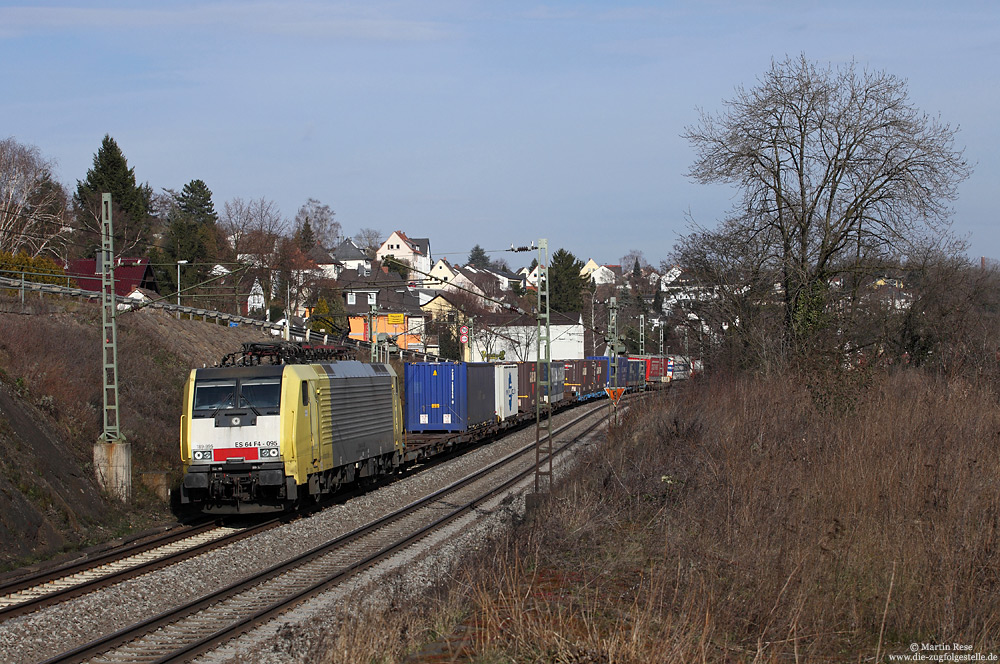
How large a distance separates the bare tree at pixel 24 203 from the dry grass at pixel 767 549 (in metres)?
45.4

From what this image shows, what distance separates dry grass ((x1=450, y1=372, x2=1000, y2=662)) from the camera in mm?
7062

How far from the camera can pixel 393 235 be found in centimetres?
15188

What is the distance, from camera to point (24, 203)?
51750 millimetres

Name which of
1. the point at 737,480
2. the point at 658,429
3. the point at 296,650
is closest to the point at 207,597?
the point at 296,650

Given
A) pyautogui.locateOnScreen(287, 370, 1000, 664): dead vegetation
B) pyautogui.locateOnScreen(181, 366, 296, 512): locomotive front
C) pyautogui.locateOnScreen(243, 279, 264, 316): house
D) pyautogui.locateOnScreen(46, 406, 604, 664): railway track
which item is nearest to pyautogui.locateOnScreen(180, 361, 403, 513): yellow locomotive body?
pyautogui.locateOnScreen(181, 366, 296, 512): locomotive front

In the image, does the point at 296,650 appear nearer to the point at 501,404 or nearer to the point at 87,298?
the point at 501,404

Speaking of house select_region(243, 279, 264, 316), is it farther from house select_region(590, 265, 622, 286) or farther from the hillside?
house select_region(590, 265, 622, 286)

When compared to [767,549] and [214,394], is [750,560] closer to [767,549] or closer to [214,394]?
[767,549]

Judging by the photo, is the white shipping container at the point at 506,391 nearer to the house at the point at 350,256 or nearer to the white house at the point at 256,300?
the white house at the point at 256,300

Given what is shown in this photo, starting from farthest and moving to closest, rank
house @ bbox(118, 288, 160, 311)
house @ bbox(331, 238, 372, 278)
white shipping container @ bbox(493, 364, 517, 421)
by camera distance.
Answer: house @ bbox(331, 238, 372, 278) < white shipping container @ bbox(493, 364, 517, 421) < house @ bbox(118, 288, 160, 311)

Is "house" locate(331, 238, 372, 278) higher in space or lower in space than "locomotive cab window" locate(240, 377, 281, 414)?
higher

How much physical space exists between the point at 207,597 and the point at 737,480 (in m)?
6.90

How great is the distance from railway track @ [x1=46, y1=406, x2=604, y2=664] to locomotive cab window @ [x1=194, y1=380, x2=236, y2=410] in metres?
3.07

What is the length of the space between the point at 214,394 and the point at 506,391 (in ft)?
62.3
